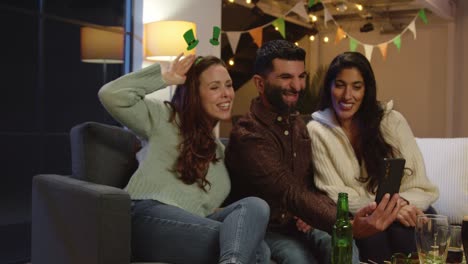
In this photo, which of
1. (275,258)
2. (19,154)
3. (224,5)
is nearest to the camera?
(275,258)

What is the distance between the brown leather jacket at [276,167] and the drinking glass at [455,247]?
0.48 meters

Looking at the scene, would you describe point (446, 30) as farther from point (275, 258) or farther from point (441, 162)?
point (275, 258)

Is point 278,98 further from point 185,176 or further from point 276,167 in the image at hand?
point 185,176

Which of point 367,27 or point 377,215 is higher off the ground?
point 367,27

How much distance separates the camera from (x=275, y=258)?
1.91 metres

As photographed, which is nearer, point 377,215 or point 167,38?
point 377,215

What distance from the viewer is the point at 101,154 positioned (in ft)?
6.62

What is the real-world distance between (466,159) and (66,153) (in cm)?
318

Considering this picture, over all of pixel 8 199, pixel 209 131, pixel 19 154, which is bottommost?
pixel 8 199

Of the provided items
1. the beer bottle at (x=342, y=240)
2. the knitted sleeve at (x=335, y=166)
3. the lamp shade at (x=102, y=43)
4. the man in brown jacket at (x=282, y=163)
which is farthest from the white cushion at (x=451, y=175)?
the lamp shade at (x=102, y=43)

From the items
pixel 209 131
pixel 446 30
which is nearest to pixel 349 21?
pixel 446 30

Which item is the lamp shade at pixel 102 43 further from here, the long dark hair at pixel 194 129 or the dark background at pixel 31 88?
the long dark hair at pixel 194 129

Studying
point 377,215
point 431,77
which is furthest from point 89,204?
point 431,77

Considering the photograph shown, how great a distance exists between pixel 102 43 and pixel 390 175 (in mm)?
3092
